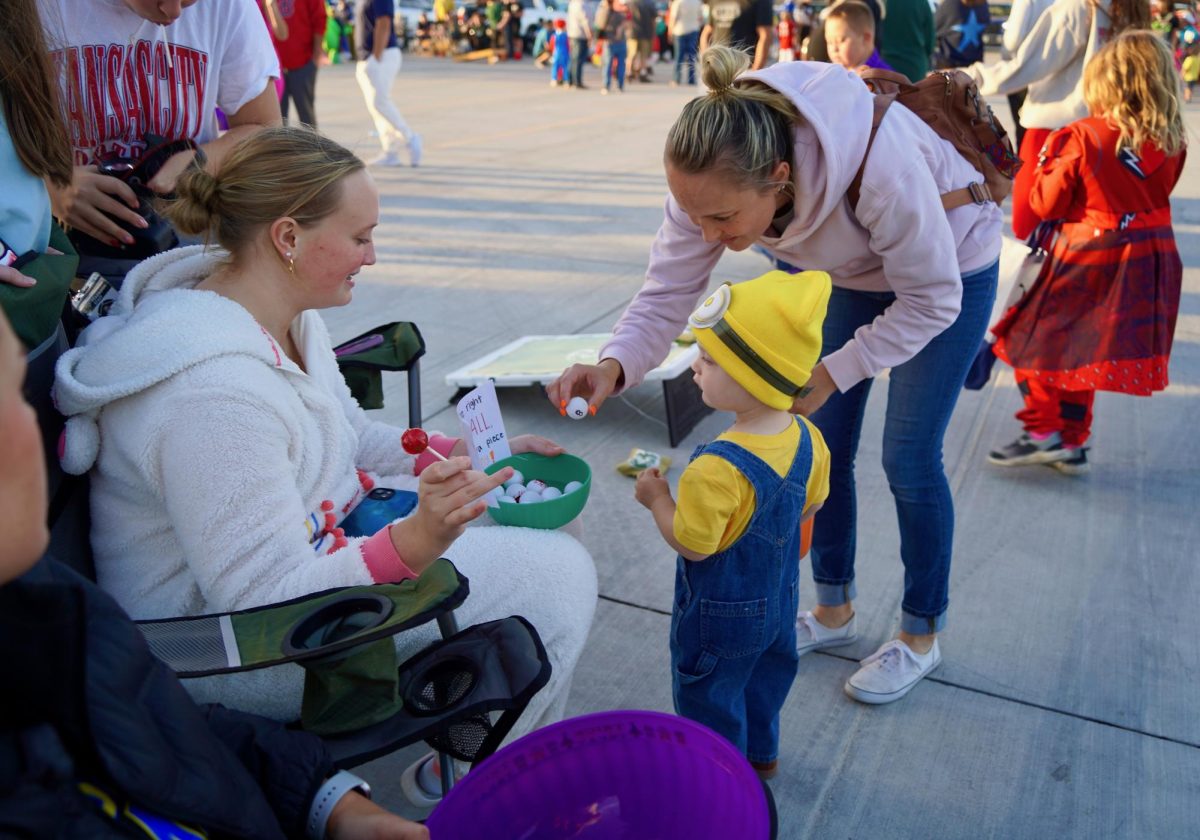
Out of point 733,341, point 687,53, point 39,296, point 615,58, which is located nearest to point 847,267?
point 733,341

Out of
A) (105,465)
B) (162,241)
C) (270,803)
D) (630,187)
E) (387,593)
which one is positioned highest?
(162,241)

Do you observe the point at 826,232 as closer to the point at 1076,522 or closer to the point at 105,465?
the point at 105,465

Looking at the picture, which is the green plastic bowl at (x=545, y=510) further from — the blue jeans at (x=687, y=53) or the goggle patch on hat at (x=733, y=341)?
the blue jeans at (x=687, y=53)

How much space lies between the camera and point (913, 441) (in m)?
2.46

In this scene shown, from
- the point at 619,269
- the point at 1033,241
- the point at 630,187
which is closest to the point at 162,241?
the point at 1033,241

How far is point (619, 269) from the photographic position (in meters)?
6.38

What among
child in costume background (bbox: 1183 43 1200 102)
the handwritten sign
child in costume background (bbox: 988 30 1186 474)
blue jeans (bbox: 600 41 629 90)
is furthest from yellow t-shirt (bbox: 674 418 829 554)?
child in costume background (bbox: 1183 43 1200 102)

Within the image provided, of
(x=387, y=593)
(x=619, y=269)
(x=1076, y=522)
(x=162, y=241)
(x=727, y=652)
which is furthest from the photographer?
(x=619, y=269)

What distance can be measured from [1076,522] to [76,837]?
329 cm

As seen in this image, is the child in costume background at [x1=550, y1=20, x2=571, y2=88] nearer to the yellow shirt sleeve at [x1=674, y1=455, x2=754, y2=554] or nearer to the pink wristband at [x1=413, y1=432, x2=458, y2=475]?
the pink wristband at [x1=413, y1=432, x2=458, y2=475]

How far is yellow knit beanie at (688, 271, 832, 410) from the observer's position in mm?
1859

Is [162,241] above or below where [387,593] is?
above

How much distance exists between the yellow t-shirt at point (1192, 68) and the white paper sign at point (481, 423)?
56.5ft

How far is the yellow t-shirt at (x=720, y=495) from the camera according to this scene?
1872 millimetres
